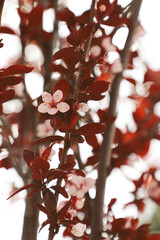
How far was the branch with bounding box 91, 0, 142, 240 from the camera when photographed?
64 cm

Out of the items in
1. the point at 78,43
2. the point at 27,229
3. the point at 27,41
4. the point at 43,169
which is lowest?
the point at 27,229

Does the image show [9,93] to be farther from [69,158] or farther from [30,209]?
[30,209]

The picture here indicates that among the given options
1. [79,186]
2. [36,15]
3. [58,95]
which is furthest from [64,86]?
[36,15]

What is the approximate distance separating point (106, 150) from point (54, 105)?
11.3 inches

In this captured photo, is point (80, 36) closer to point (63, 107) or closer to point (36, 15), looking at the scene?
point (63, 107)

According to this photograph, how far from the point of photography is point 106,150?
2.32 ft

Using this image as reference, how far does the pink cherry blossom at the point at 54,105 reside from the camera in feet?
1.47

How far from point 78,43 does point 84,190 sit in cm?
33

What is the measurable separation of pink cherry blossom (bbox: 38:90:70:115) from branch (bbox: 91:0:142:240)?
10.6 inches

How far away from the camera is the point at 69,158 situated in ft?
1.59

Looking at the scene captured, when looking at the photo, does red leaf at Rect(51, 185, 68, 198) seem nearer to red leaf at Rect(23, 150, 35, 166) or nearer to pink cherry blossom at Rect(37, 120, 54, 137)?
red leaf at Rect(23, 150, 35, 166)

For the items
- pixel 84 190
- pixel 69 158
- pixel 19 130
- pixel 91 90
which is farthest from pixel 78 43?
pixel 19 130

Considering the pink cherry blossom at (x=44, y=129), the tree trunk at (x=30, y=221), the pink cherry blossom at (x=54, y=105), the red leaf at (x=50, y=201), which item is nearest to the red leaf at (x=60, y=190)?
the red leaf at (x=50, y=201)

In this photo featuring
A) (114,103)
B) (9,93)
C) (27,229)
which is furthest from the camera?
(114,103)
